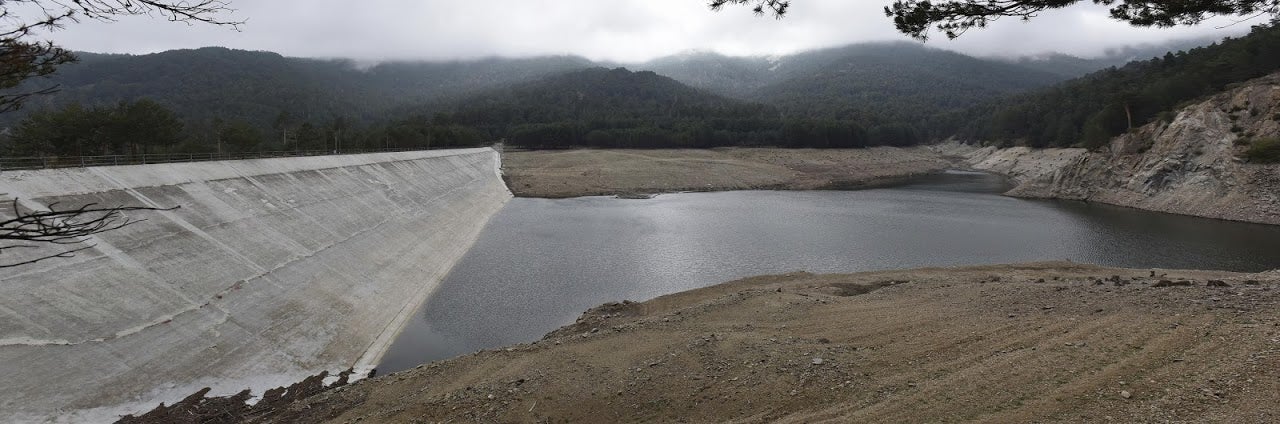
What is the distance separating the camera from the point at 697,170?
239 feet

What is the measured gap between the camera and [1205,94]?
47.0 m

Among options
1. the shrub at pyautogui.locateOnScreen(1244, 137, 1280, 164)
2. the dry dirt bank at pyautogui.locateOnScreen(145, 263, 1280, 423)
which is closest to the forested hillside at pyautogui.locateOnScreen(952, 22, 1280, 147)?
the shrub at pyautogui.locateOnScreen(1244, 137, 1280, 164)

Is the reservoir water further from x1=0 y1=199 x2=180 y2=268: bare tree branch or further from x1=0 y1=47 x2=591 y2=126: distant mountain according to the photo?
x1=0 y1=47 x2=591 y2=126: distant mountain

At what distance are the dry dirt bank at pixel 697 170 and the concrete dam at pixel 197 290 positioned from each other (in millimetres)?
36232

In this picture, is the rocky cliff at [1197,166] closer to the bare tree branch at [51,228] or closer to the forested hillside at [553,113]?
the forested hillside at [553,113]

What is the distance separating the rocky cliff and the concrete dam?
1831 inches

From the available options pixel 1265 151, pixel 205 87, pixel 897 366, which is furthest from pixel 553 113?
pixel 897 366

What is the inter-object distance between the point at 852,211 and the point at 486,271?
95.8 ft

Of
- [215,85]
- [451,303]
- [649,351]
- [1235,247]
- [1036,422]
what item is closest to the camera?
[1036,422]

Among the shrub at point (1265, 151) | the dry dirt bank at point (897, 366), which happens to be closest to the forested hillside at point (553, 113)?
the dry dirt bank at point (897, 366)

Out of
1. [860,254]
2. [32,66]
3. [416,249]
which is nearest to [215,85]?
[416,249]

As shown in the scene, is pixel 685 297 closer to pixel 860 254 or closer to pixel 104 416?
pixel 860 254

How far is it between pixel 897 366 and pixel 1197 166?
45.2m

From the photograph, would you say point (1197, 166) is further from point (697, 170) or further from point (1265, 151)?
point (697, 170)
